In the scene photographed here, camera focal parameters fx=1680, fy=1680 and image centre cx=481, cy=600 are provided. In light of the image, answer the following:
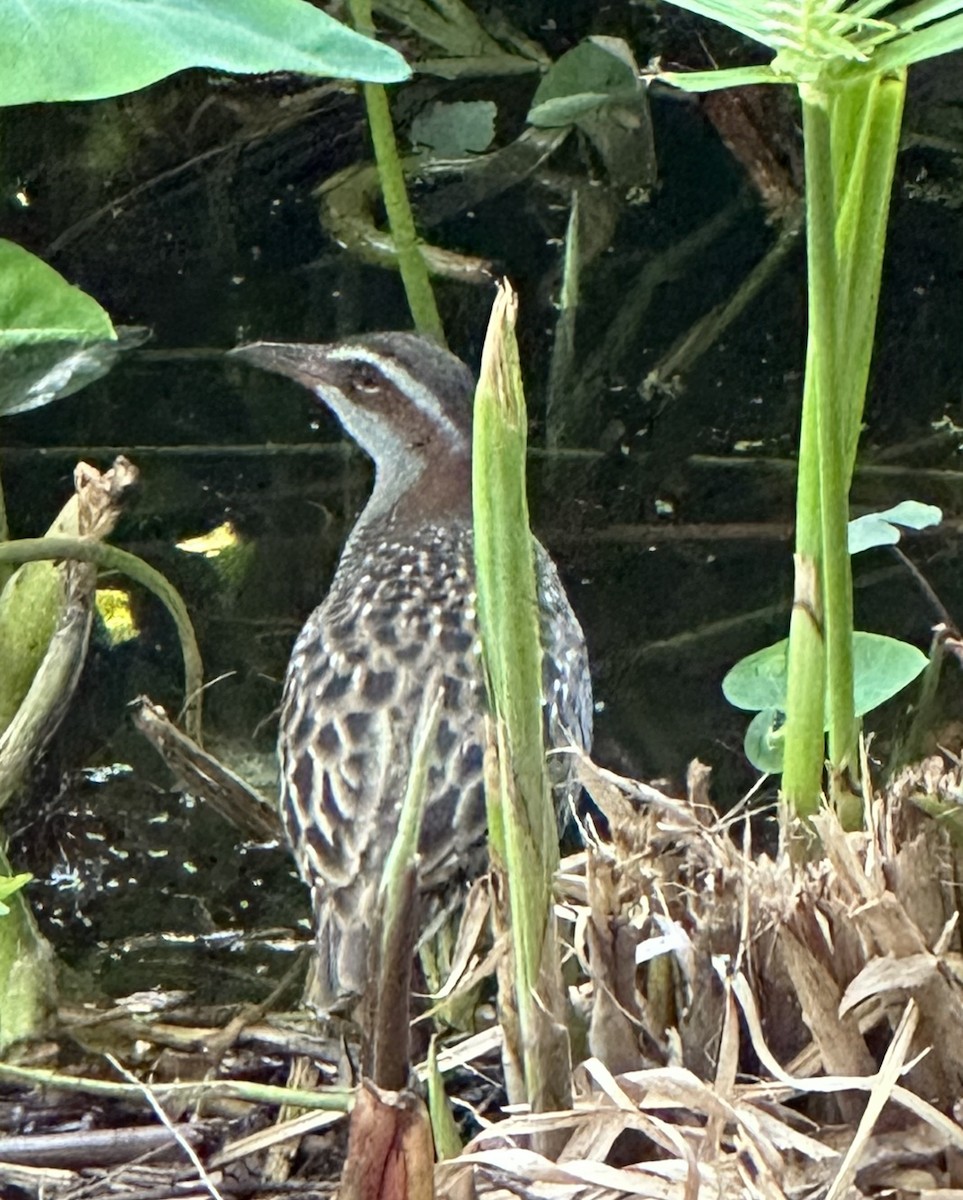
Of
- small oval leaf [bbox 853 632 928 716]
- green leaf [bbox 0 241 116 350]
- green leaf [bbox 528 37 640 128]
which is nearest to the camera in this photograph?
green leaf [bbox 0 241 116 350]

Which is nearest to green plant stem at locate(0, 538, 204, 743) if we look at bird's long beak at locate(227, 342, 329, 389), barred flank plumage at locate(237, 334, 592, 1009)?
barred flank plumage at locate(237, 334, 592, 1009)

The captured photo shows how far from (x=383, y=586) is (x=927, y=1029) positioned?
38.3 inches

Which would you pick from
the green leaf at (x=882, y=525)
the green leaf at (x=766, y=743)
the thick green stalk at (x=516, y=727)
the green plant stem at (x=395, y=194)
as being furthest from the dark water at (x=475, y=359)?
the thick green stalk at (x=516, y=727)

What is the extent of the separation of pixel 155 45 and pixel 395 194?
1.05 m

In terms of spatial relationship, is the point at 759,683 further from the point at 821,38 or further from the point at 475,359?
the point at 475,359

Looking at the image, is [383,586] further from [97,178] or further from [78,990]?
[97,178]

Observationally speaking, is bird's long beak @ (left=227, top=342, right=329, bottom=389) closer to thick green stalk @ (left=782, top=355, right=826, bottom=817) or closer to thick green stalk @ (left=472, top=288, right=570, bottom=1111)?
thick green stalk @ (left=782, top=355, right=826, bottom=817)

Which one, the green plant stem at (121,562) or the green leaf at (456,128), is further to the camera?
the green leaf at (456,128)

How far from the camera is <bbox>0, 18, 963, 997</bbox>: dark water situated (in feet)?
6.45

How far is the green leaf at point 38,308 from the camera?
1.10 metres

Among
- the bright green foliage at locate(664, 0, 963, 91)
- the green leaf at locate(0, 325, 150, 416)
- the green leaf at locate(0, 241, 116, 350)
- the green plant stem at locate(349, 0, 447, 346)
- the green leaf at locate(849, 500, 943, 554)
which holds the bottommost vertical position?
the green leaf at locate(849, 500, 943, 554)

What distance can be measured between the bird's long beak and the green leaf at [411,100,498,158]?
485 millimetres

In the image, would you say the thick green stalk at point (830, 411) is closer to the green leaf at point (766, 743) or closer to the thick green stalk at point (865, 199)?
the thick green stalk at point (865, 199)

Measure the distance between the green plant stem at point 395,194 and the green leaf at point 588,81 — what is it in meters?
0.30
